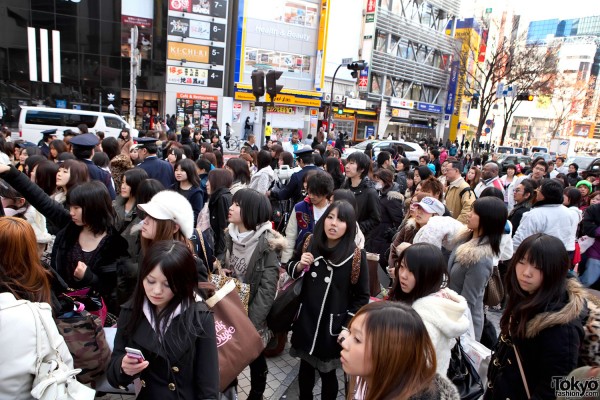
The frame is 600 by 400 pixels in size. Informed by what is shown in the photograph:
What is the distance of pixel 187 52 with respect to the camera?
25.4m

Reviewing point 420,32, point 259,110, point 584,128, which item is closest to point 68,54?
point 259,110

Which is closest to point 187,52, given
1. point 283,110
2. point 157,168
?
point 283,110

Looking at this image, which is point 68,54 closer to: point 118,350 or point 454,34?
point 118,350

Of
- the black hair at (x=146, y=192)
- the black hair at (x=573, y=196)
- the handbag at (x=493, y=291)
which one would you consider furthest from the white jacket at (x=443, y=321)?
the black hair at (x=573, y=196)

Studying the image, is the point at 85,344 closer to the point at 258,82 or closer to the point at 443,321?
the point at 443,321

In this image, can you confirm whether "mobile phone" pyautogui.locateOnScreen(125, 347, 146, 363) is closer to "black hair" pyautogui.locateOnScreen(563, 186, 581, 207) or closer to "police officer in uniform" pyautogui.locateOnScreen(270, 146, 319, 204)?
"police officer in uniform" pyautogui.locateOnScreen(270, 146, 319, 204)

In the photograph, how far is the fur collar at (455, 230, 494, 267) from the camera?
122 inches

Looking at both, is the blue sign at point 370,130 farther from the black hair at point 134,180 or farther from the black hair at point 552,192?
the black hair at point 134,180

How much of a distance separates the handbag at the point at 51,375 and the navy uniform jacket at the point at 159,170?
4280 mm

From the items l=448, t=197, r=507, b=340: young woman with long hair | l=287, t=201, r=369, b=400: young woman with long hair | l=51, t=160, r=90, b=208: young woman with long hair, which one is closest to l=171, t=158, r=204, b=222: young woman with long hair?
l=51, t=160, r=90, b=208: young woman with long hair

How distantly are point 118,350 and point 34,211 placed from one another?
6.64ft

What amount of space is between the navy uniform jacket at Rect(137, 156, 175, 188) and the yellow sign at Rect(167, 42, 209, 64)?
21427 millimetres

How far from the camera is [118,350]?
2076 millimetres

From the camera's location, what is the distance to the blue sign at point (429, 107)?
37781 mm
